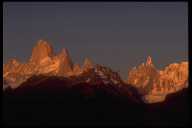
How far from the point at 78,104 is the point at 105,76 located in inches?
83.9

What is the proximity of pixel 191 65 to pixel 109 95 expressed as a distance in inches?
230

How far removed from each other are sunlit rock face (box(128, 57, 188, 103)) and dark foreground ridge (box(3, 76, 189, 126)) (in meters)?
1.00

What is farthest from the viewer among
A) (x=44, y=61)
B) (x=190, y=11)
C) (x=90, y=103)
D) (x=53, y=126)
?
(x=44, y=61)

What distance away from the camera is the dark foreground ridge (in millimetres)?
11156

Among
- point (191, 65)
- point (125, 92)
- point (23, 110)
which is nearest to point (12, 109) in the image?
point (23, 110)

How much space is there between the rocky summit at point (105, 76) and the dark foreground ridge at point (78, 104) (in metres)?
0.30

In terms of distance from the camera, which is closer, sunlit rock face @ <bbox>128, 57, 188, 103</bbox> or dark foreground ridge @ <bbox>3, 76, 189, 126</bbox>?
dark foreground ridge @ <bbox>3, 76, 189, 126</bbox>

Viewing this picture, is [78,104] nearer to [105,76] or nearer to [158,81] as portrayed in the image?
[105,76]

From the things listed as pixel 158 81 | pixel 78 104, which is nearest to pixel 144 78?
pixel 158 81

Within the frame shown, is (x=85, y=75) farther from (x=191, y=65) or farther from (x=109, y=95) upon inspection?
(x=191, y=65)

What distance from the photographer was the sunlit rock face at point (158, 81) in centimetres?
1346

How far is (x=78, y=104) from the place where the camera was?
11.6 metres

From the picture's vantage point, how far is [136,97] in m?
12.6

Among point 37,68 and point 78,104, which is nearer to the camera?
point 78,104
